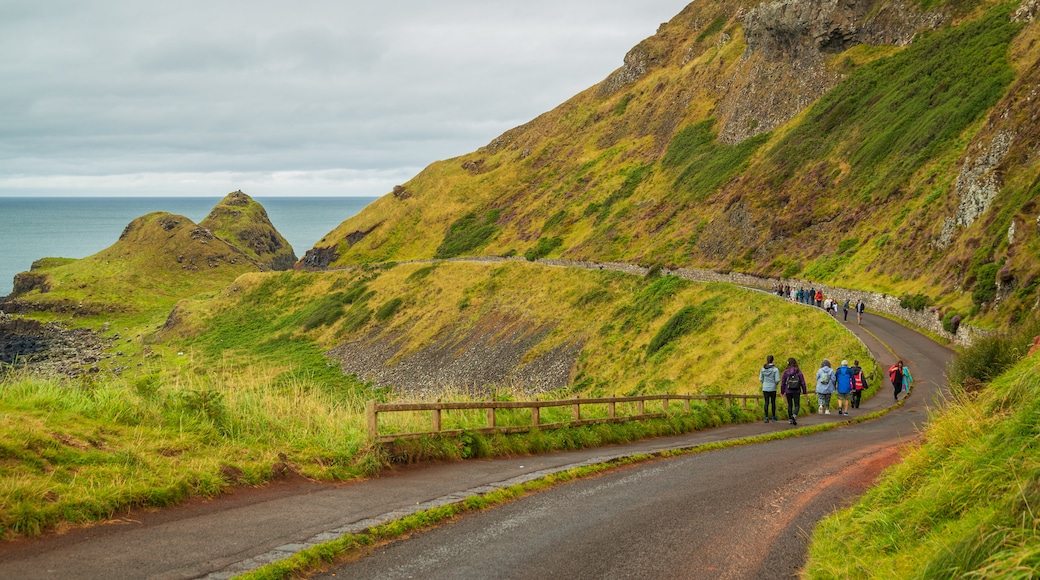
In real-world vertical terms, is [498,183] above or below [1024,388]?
above

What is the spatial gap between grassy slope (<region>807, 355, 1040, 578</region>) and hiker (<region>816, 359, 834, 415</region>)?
14650 millimetres

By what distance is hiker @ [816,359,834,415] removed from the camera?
2398cm

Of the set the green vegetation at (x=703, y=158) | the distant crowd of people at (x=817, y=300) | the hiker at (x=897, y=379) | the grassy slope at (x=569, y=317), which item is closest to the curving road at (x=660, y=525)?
the hiker at (x=897, y=379)

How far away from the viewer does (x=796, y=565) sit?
27.6 feet

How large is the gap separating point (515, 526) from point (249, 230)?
168 metres

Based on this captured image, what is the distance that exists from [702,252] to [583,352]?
26731mm

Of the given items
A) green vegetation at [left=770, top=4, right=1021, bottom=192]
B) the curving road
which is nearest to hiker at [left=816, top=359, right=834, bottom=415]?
the curving road

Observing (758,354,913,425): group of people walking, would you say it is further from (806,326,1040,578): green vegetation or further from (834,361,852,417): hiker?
(806,326,1040,578): green vegetation

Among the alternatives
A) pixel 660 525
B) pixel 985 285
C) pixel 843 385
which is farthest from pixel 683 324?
pixel 660 525

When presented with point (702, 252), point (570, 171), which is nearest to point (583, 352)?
point (702, 252)

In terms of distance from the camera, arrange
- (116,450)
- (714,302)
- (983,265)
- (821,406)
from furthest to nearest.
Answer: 1. (714,302)
2. (983,265)
3. (821,406)
4. (116,450)

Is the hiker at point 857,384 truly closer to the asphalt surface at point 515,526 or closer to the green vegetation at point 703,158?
the asphalt surface at point 515,526

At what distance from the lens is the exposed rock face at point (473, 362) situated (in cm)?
5459

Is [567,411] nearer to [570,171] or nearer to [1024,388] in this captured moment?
[1024,388]
